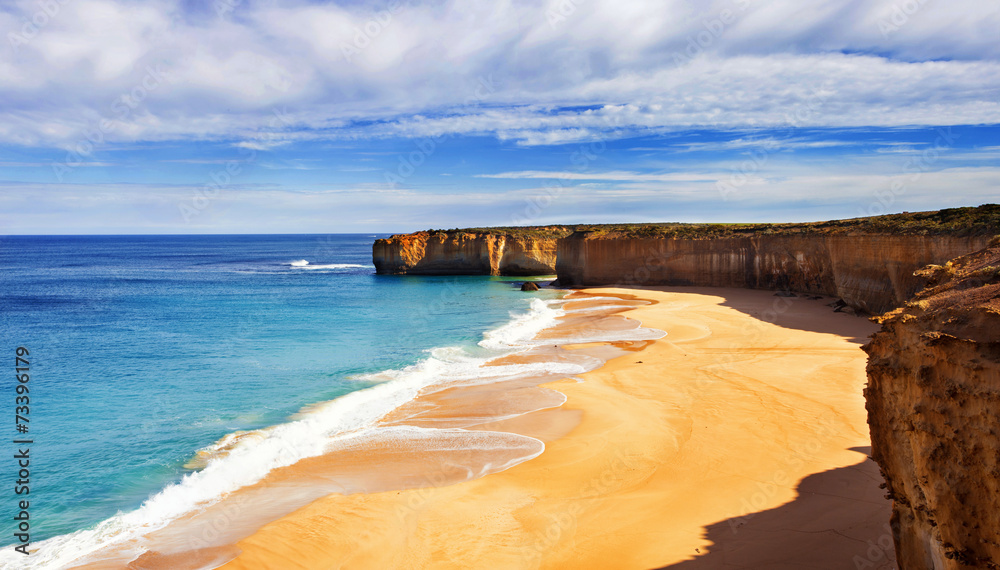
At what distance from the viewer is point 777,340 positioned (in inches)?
787

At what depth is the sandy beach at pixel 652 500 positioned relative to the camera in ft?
23.1

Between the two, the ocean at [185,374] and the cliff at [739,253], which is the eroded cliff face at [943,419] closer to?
the ocean at [185,374]

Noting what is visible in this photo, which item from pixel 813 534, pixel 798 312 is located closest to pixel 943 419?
pixel 813 534

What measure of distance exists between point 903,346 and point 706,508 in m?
4.45

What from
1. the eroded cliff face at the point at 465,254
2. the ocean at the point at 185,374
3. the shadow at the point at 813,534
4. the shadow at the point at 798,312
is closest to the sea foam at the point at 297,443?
the ocean at the point at 185,374

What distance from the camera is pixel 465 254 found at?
59688 mm

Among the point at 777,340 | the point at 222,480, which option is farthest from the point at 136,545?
the point at 777,340

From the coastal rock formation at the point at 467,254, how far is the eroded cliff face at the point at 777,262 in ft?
36.3

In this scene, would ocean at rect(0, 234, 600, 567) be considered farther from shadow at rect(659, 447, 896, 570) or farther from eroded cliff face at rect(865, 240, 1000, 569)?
eroded cliff face at rect(865, 240, 1000, 569)

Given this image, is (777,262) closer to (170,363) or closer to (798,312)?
(798,312)

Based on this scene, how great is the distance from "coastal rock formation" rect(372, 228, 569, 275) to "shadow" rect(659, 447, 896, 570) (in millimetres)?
50998

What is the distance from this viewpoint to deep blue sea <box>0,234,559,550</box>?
10.6 meters

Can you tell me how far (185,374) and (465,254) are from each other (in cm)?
4284

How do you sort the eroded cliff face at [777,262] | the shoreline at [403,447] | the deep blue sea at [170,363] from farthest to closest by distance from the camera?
the eroded cliff face at [777,262], the deep blue sea at [170,363], the shoreline at [403,447]
